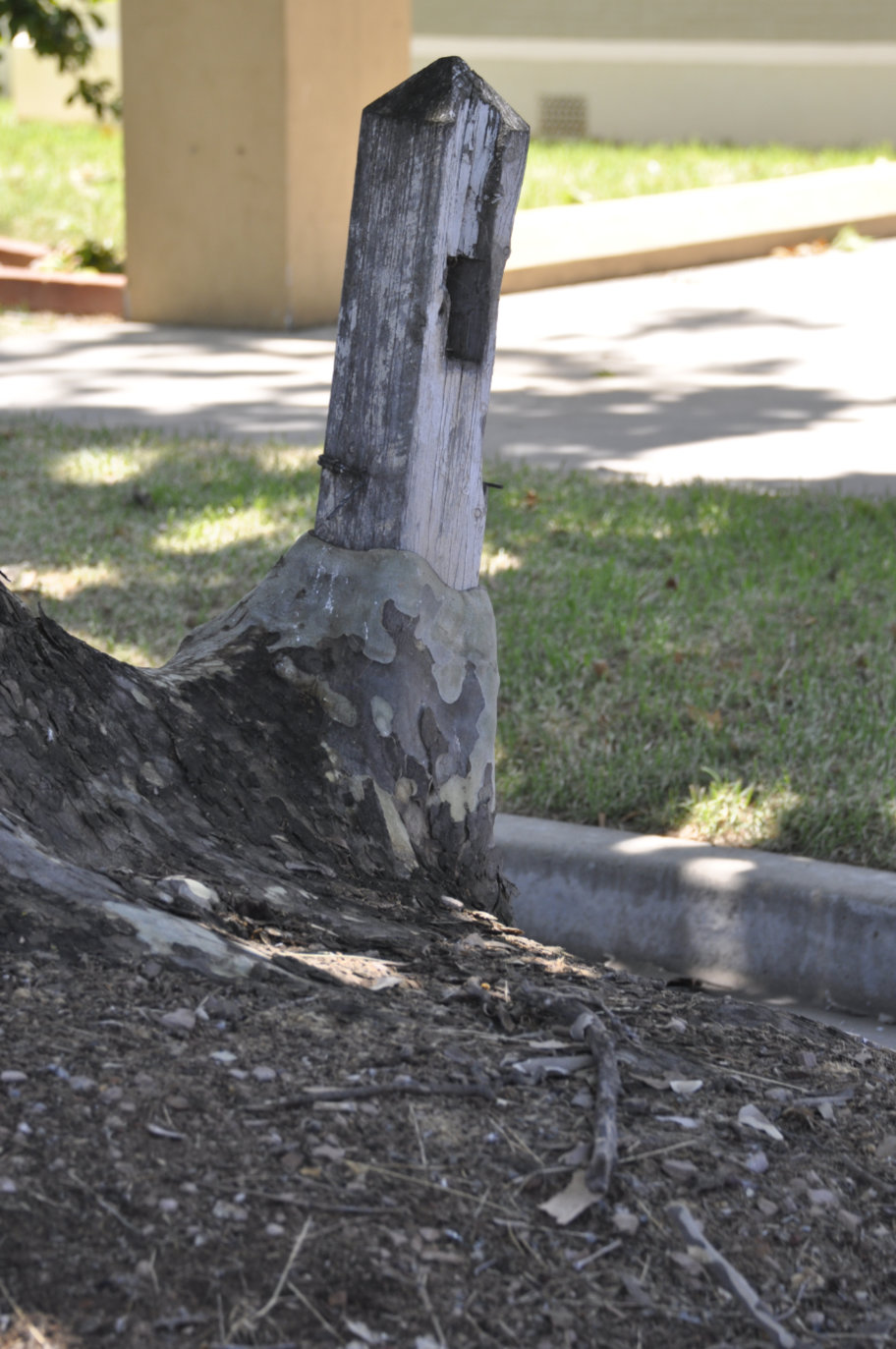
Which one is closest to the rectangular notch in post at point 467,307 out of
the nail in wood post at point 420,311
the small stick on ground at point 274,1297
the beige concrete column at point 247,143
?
the nail in wood post at point 420,311

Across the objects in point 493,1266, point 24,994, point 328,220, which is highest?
point 328,220

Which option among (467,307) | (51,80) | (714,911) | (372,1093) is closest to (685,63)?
(51,80)

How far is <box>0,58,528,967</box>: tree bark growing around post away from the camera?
101 inches

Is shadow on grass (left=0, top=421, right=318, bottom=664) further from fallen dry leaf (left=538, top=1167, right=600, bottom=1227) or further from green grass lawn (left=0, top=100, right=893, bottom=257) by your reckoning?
green grass lawn (left=0, top=100, right=893, bottom=257)

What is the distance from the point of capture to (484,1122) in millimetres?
1978

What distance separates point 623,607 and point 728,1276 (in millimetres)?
3084

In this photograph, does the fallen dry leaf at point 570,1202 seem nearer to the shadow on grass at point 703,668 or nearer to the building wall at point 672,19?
the shadow on grass at point 703,668

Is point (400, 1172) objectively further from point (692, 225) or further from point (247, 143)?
point (692, 225)

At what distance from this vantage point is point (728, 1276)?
1.78 meters

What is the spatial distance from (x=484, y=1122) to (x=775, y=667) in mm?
2591

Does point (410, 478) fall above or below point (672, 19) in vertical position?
below

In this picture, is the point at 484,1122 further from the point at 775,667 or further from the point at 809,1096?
the point at 775,667

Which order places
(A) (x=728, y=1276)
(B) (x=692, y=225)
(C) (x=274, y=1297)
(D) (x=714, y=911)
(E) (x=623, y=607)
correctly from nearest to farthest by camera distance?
1. (C) (x=274, y=1297)
2. (A) (x=728, y=1276)
3. (D) (x=714, y=911)
4. (E) (x=623, y=607)
5. (B) (x=692, y=225)

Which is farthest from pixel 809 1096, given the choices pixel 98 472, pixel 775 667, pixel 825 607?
pixel 98 472
